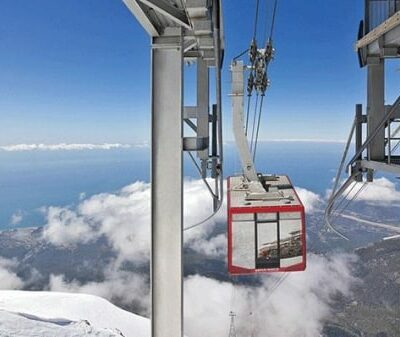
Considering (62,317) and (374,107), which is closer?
(374,107)

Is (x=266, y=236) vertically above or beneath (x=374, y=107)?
beneath

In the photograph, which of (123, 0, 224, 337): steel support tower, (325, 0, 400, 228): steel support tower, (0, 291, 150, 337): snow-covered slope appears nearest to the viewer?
(123, 0, 224, 337): steel support tower

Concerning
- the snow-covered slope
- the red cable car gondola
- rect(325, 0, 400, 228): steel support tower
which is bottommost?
the snow-covered slope

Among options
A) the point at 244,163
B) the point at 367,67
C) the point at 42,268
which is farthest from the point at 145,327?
the point at 42,268

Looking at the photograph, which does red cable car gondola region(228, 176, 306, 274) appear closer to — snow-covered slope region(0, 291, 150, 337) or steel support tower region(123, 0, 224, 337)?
steel support tower region(123, 0, 224, 337)

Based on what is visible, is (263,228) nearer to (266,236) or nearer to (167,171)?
(266,236)

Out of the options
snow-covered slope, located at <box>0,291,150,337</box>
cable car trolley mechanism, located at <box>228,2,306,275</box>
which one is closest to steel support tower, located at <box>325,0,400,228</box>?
cable car trolley mechanism, located at <box>228,2,306,275</box>

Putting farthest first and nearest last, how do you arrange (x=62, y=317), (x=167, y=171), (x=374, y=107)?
(x=62, y=317) → (x=374, y=107) → (x=167, y=171)

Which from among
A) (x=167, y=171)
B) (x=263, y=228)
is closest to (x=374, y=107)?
(x=263, y=228)

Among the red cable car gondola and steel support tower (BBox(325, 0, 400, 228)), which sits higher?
steel support tower (BBox(325, 0, 400, 228))

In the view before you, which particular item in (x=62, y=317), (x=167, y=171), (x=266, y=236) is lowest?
(x=62, y=317)
